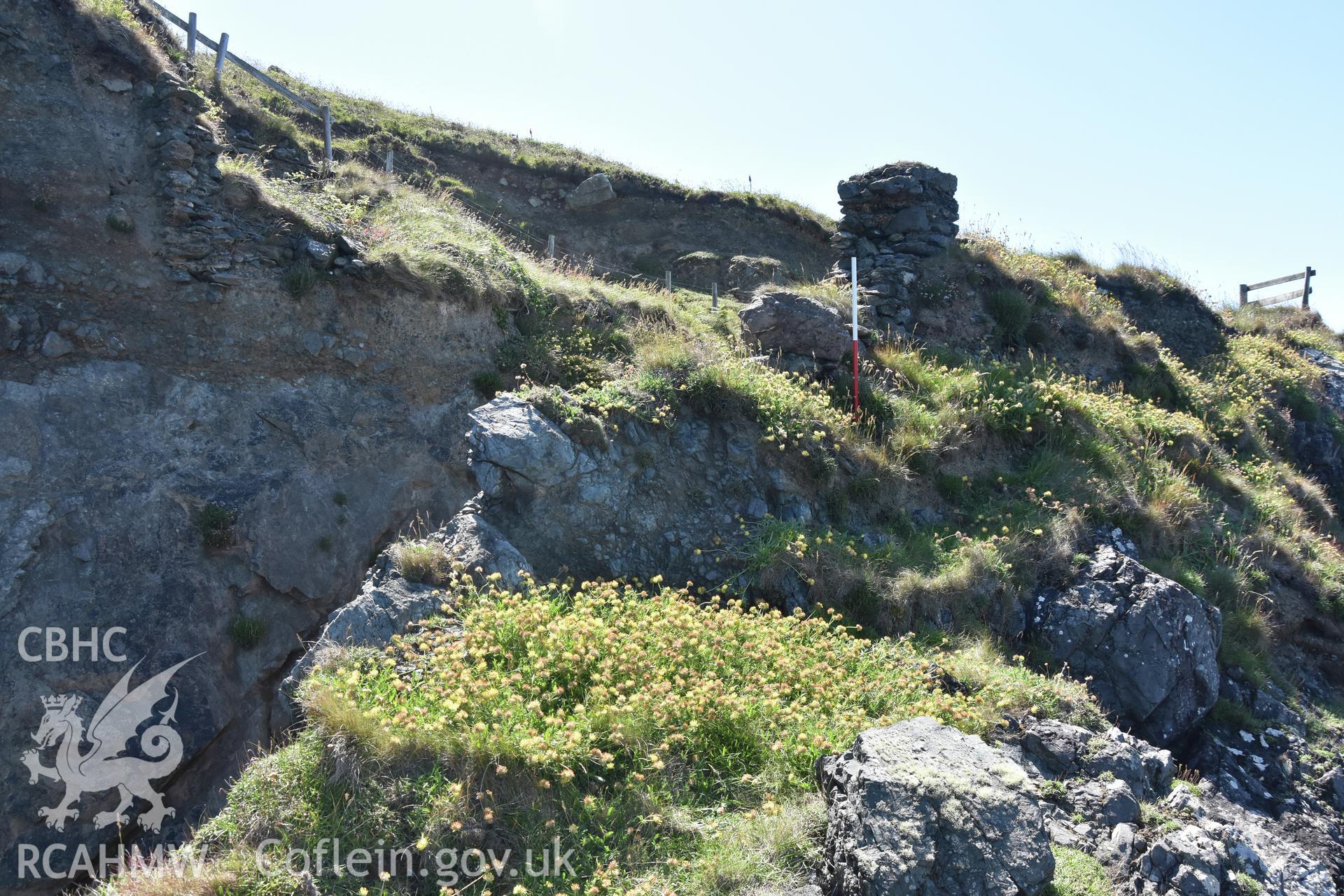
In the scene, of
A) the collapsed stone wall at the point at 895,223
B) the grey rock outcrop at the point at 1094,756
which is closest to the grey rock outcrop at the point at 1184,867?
the grey rock outcrop at the point at 1094,756

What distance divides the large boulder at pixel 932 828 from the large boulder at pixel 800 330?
6.62m

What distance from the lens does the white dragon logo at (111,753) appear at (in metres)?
6.74

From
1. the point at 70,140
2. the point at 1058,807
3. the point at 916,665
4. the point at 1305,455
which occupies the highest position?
the point at 70,140

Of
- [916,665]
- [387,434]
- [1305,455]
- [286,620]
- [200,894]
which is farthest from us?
[1305,455]

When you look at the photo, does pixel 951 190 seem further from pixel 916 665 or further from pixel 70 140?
pixel 70 140

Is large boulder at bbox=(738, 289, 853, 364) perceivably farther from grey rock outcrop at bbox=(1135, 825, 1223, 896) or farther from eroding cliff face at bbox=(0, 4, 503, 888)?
grey rock outcrop at bbox=(1135, 825, 1223, 896)

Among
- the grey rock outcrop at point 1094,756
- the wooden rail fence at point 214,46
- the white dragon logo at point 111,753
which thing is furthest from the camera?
the wooden rail fence at point 214,46

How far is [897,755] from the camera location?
430 centimetres

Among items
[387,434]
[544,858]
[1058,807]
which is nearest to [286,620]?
[387,434]

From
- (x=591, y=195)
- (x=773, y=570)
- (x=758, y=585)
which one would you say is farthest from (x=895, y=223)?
(x=591, y=195)

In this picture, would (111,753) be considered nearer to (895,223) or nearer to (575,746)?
(575,746)

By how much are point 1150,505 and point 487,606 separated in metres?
7.89

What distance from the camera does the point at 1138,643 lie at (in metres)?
7.18

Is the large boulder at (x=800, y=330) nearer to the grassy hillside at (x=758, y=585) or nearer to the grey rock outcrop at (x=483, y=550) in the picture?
the grassy hillside at (x=758, y=585)
